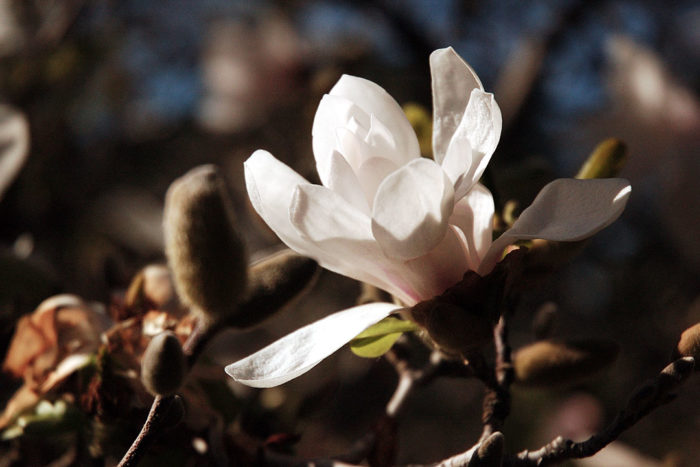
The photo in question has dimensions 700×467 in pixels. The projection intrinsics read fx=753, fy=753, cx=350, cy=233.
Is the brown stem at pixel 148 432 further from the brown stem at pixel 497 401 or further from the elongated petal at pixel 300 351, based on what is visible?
the brown stem at pixel 497 401

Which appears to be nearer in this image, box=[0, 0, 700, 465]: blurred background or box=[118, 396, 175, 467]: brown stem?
box=[118, 396, 175, 467]: brown stem

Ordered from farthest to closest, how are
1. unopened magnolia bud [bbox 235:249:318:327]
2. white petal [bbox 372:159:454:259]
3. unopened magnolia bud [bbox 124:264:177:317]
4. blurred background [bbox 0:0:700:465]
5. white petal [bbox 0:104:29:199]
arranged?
blurred background [bbox 0:0:700:465] → white petal [bbox 0:104:29:199] → unopened magnolia bud [bbox 124:264:177:317] → unopened magnolia bud [bbox 235:249:318:327] → white petal [bbox 372:159:454:259]

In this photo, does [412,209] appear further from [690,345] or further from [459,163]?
[690,345]

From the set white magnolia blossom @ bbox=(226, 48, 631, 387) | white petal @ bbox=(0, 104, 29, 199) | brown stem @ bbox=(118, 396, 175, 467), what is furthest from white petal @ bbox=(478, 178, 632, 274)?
white petal @ bbox=(0, 104, 29, 199)

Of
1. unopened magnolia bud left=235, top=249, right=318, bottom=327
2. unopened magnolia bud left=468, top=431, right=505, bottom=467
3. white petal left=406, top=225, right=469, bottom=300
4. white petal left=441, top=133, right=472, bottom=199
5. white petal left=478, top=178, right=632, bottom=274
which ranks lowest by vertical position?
unopened magnolia bud left=468, top=431, right=505, bottom=467

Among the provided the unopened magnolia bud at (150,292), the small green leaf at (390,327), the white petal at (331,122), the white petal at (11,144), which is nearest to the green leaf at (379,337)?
the small green leaf at (390,327)

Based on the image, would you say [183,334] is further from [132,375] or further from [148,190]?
[148,190]

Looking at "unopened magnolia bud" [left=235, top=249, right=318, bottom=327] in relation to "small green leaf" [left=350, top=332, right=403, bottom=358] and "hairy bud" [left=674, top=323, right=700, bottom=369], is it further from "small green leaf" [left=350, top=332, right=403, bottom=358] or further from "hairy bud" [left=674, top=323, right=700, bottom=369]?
"hairy bud" [left=674, top=323, right=700, bottom=369]

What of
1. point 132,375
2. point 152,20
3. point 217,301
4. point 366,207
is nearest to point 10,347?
point 132,375
